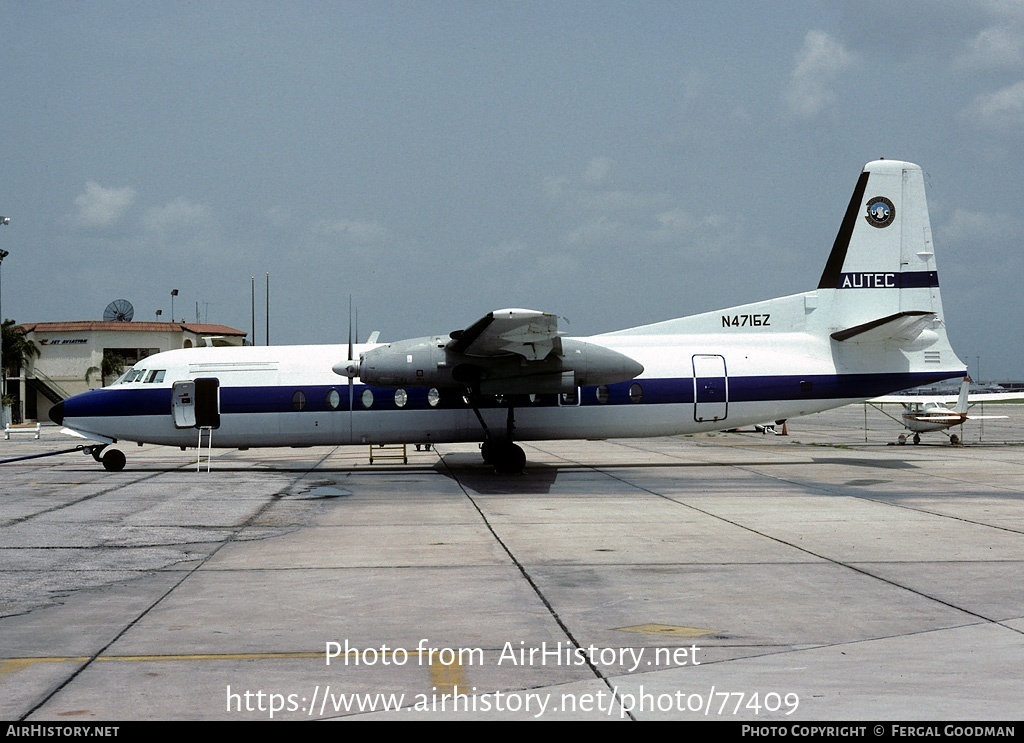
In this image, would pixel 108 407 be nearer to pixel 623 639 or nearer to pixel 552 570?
pixel 552 570

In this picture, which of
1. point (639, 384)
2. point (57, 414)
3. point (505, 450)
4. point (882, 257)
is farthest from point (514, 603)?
point (882, 257)

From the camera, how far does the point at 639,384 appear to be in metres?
22.5

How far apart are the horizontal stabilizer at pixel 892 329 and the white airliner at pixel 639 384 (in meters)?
0.04

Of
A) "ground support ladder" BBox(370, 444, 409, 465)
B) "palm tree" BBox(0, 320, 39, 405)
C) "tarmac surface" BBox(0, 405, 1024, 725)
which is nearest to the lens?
"tarmac surface" BBox(0, 405, 1024, 725)

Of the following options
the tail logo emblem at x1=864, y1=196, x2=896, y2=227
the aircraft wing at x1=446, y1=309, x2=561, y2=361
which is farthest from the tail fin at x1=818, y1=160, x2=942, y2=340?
the aircraft wing at x1=446, y1=309, x2=561, y2=361

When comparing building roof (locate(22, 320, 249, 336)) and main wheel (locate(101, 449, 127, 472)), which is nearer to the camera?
main wheel (locate(101, 449, 127, 472))

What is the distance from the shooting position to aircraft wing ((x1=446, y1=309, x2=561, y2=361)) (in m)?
18.4

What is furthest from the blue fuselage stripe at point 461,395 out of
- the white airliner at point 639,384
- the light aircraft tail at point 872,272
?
the light aircraft tail at point 872,272

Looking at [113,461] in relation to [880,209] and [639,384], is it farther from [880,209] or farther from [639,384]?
[880,209]

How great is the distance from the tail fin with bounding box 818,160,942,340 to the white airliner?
1.2 inches

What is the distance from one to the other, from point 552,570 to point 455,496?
774 centimetres

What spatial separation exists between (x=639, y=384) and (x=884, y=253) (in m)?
7.10

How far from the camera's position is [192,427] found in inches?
886

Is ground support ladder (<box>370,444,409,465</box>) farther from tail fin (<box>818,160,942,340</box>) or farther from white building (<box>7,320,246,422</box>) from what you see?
white building (<box>7,320,246,422</box>)
